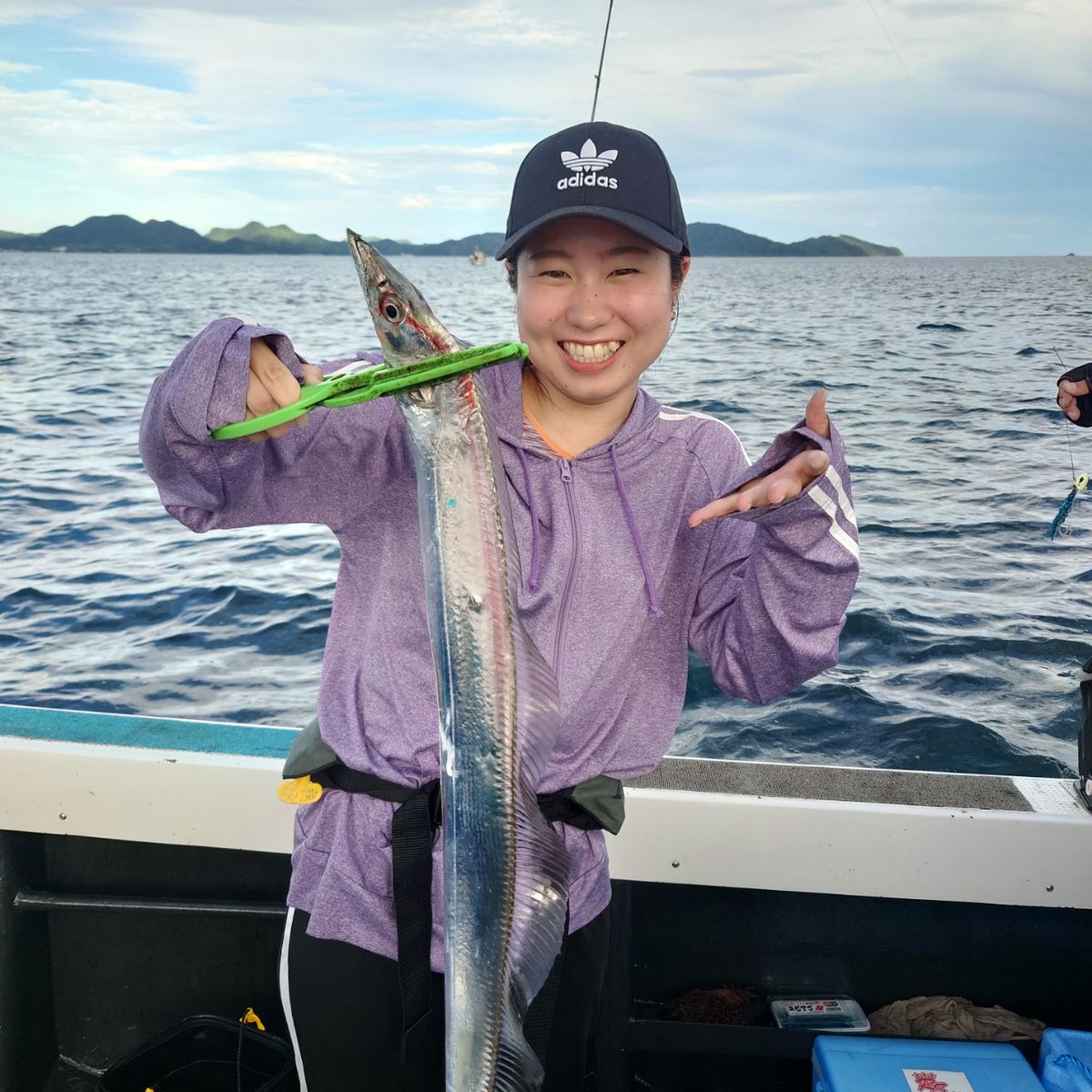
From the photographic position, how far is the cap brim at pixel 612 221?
6.14ft

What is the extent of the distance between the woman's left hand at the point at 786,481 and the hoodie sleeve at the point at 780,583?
14 mm

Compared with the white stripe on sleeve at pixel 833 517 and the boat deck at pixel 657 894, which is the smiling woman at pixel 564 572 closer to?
the white stripe on sleeve at pixel 833 517

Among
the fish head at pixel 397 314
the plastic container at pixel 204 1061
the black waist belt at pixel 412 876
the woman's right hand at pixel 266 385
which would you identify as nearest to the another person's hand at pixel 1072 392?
the black waist belt at pixel 412 876

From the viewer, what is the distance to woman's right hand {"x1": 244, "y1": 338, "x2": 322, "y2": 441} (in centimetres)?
163

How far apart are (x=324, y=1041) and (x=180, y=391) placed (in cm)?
130

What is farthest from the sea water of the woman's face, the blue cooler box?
the woman's face

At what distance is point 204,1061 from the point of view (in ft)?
11.1

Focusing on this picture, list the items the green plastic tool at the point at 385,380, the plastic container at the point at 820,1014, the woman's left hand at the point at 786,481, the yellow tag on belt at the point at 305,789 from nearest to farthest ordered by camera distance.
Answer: the green plastic tool at the point at 385,380, the woman's left hand at the point at 786,481, the yellow tag on belt at the point at 305,789, the plastic container at the point at 820,1014

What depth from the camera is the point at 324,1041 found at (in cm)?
209

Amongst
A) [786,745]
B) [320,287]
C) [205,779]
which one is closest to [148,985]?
[205,779]

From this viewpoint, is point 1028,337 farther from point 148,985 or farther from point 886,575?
point 148,985

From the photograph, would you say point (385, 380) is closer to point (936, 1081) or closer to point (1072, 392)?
point (936, 1081)

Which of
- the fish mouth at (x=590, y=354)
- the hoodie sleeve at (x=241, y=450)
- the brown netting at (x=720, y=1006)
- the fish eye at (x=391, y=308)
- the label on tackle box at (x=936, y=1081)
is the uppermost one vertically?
the fish eye at (x=391, y=308)

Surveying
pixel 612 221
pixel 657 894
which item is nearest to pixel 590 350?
pixel 612 221
